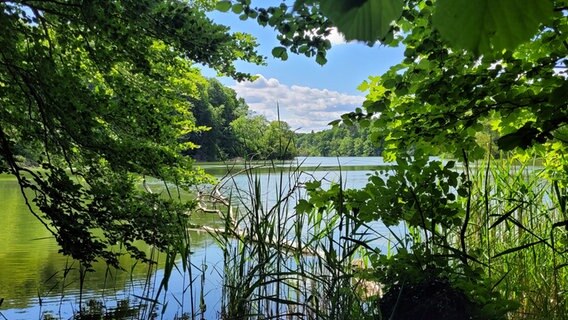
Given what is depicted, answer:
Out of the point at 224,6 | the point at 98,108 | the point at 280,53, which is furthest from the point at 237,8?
the point at 98,108

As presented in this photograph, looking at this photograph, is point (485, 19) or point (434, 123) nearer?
point (485, 19)

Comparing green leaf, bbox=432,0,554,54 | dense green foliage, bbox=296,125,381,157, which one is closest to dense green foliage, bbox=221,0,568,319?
dense green foliage, bbox=296,125,381,157

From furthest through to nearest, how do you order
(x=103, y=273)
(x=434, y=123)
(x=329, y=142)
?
1. (x=103, y=273)
2. (x=329, y=142)
3. (x=434, y=123)

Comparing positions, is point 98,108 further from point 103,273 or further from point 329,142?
point 103,273

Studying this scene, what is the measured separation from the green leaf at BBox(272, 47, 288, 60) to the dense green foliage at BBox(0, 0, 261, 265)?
49.8 inches

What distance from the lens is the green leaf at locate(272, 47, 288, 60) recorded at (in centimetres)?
288

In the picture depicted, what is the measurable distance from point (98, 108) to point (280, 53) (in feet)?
6.03

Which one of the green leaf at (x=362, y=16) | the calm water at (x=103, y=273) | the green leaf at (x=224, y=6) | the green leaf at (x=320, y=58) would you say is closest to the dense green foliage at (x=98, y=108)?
the calm water at (x=103, y=273)

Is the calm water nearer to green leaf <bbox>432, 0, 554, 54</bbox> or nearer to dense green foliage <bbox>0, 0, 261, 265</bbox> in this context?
dense green foliage <bbox>0, 0, 261, 265</bbox>

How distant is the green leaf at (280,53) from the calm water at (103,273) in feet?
2.28

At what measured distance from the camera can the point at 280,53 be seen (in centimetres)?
290

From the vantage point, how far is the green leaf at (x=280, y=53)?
9.46 feet

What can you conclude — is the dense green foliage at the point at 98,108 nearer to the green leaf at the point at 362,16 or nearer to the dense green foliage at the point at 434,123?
the dense green foliage at the point at 434,123

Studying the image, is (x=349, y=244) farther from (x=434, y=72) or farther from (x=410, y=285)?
(x=434, y=72)
